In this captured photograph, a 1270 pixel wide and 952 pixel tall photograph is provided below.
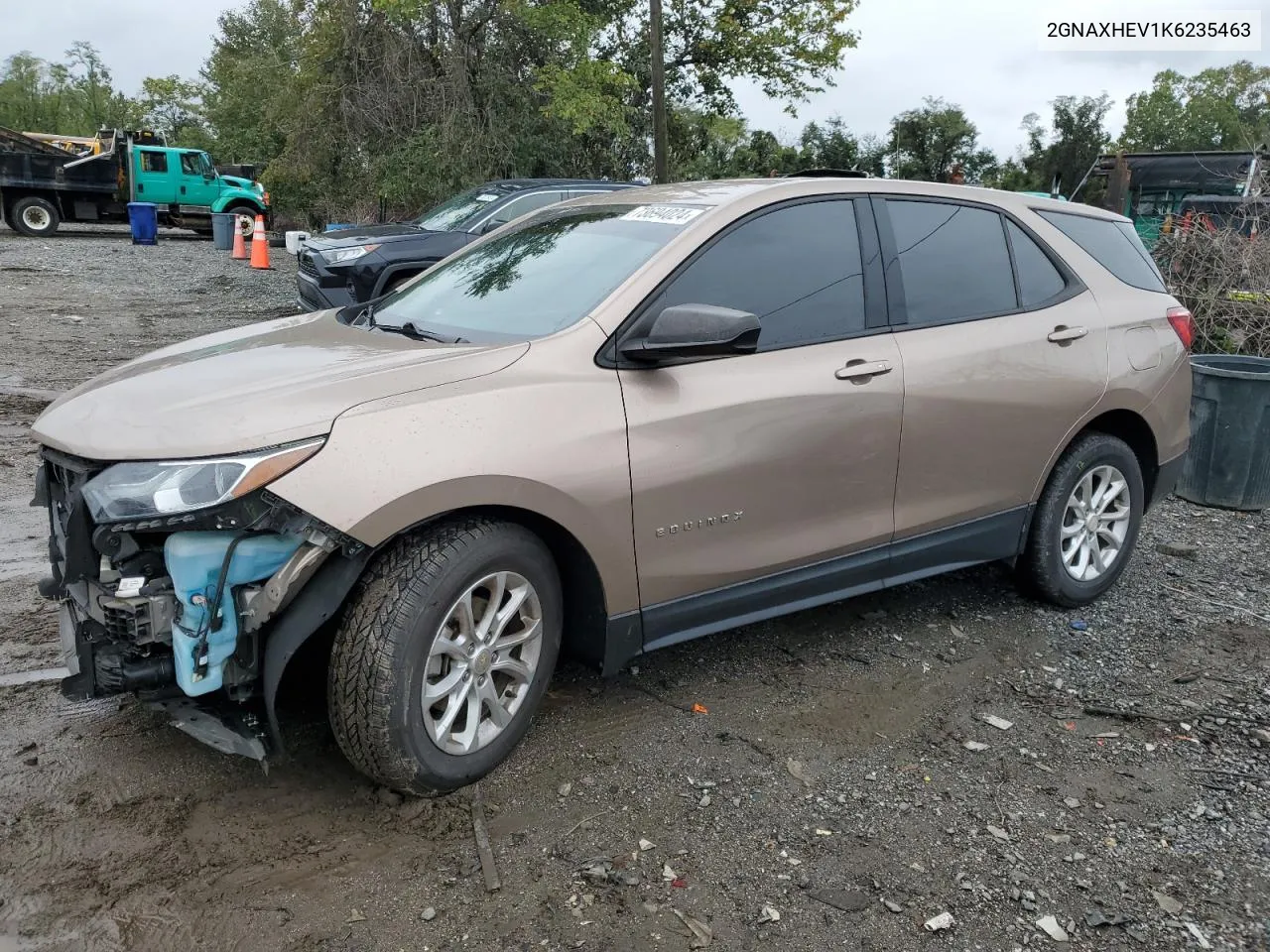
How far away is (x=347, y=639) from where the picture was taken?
2736 millimetres

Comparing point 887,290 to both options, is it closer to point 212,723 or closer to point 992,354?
point 992,354

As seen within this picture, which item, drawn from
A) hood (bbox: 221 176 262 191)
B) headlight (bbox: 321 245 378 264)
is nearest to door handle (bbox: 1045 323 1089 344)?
headlight (bbox: 321 245 378 264)

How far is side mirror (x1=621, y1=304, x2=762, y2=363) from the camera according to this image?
3.03m

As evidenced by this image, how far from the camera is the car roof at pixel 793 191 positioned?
3709 millimetres

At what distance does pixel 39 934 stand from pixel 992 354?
→ 11.8 ft

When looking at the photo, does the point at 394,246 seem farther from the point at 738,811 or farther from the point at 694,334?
the point at 738,811

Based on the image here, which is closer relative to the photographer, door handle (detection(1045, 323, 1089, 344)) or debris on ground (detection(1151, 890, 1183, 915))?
debris on ground (detection(1151, 890, 1183, 915))

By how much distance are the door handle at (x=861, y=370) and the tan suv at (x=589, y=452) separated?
11mm

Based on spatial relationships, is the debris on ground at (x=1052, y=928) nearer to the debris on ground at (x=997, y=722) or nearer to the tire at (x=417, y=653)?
the debris on ground at (x=997, y=722)

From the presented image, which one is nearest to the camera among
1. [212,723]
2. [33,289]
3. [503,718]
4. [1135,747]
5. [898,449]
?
[212,723]

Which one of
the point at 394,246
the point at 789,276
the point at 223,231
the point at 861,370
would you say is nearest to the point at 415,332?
the point at 789,276

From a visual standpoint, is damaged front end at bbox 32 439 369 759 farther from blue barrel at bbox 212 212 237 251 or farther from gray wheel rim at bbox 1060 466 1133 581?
blue barrel at bbox 212 212 237 251

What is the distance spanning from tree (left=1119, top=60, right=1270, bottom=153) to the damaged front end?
5712 cm

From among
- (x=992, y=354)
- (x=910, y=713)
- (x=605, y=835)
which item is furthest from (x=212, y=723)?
(x=992, y=354)
